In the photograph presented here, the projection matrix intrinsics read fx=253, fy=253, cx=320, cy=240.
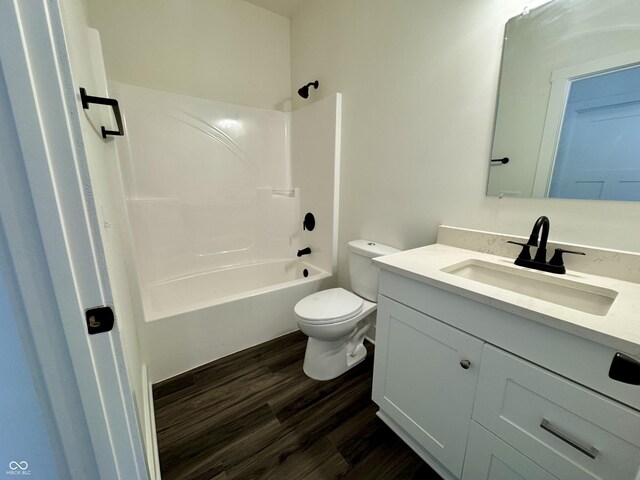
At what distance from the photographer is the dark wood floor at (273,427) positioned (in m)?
1.08

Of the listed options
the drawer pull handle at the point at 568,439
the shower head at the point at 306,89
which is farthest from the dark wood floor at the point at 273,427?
the shower head at the point at 306,89

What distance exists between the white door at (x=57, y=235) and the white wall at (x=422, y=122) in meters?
1.44

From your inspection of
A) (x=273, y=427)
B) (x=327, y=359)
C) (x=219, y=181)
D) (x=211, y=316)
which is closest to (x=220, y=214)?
(x=219, y=181)

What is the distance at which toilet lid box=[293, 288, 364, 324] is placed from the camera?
1.39m

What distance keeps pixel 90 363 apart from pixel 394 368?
3.54 ft

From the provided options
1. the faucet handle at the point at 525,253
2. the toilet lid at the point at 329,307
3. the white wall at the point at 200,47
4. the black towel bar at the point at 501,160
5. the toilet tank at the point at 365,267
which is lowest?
the toilet lid at the point at 329,307

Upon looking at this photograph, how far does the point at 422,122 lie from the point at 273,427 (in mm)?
1790

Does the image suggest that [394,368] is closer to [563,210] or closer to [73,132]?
[563,210]

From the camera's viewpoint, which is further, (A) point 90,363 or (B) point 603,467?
(B) point 603,467

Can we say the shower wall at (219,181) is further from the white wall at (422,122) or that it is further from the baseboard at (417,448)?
the baseboard at (417,448)

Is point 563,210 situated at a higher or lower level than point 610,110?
lower

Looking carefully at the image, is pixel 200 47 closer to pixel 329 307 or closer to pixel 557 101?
pixel 329 307

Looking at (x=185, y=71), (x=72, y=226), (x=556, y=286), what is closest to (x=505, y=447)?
(x=556, y=286)

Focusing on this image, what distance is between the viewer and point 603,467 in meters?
0.61
